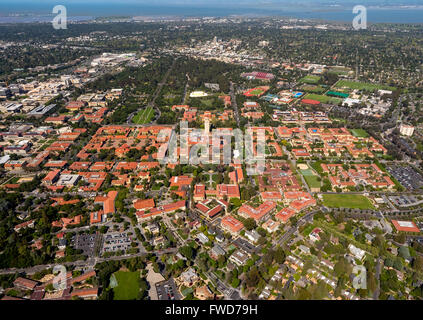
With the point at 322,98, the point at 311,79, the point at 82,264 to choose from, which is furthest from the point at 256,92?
the point at 82,264

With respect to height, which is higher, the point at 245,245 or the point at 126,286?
the point at 245,245

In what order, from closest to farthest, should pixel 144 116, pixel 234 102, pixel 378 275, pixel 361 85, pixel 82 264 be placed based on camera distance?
pixel 378 275
pixel 82 264
pixel 144 116
pixel 234 102
pixel 361 85

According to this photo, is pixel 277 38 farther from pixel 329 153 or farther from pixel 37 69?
pixel 329 153

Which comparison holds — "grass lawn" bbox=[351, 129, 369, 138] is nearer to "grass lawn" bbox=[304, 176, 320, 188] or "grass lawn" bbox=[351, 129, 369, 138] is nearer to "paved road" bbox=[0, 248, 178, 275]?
"grass lawn" bbox=[304, 176, 320, 188]

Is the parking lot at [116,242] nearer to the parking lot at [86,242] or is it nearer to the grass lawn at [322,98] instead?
the parking lot at [86,242]

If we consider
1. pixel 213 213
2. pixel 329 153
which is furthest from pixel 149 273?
pixel 329 153

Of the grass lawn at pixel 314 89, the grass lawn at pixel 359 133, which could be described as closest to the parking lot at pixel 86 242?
the grass lawn at pixel 359 133

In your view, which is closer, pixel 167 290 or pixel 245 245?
pixel 167 290

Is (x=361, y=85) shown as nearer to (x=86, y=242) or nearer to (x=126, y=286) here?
(x=86, y=242)
